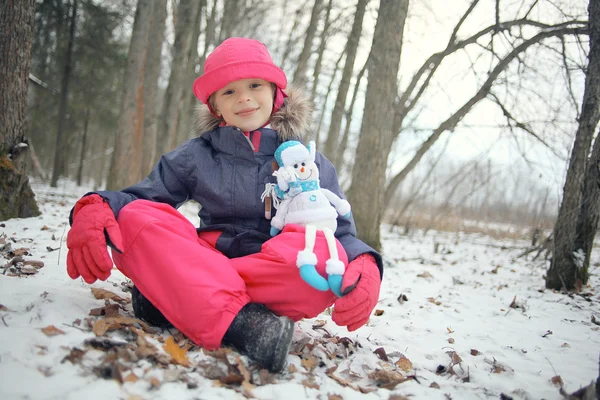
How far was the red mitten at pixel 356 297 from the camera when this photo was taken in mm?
1637

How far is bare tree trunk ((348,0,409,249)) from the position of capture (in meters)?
4.43

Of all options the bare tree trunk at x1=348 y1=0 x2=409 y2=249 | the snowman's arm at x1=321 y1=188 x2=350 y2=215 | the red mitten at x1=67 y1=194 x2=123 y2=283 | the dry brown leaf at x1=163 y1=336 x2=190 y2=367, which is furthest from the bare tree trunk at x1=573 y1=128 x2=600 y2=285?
the red mitten at x1=67 y1=194 x2=123 y2=283

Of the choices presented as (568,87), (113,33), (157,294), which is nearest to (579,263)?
(568,87)

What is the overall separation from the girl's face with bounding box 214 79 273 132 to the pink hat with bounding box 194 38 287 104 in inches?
2.5

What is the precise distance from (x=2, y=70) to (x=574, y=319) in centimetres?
533

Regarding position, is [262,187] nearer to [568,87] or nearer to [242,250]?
[242,250]

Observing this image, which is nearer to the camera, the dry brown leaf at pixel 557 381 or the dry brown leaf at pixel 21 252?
the dry brown leaf at pixel 557 381

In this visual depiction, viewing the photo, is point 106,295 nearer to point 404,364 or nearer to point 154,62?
point 404,364

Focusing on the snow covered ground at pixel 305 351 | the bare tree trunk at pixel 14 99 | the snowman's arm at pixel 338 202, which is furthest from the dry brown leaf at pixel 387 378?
the bare tree trunk at pixel 14 99

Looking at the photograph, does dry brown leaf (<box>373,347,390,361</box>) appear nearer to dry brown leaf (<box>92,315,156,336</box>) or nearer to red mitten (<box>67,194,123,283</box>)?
dry brown leaf (<box>92,315,156,336</box>)

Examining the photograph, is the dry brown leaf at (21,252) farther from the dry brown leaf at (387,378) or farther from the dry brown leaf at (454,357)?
the dry brown leaf at (454,357)

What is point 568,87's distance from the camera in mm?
4715

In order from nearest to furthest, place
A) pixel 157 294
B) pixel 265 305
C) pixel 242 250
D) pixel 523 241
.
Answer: pixel 157 294 → pixel 265 305 → pixel 242 250 → pixel 523 241

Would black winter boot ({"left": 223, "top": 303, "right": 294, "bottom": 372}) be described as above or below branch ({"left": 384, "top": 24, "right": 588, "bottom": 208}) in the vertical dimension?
below
